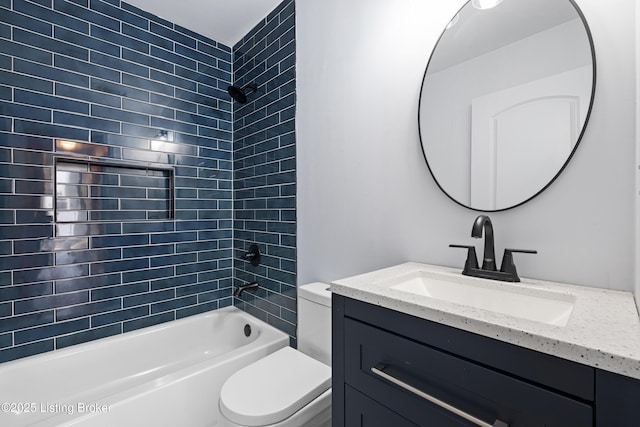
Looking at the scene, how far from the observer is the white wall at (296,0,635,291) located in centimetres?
86

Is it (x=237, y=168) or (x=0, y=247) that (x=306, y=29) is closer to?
(x=237, y=168)

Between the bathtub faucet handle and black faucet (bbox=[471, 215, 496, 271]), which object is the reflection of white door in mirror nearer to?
black faucet (bbox=[471, 215, 496, 271])

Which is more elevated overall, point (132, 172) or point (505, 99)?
point (505, 99)

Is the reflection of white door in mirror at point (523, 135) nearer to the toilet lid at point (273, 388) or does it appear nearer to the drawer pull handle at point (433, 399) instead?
the drawer pull handle at point (433, 399)

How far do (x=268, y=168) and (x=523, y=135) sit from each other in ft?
4.92

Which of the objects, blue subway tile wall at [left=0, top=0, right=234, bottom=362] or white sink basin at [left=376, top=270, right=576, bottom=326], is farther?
blue subway tile wall at [left=0, top=0, right=234, bottom=362]

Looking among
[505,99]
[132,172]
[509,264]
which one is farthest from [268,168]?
[509,264]

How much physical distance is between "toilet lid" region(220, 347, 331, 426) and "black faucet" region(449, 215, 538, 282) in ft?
2.60

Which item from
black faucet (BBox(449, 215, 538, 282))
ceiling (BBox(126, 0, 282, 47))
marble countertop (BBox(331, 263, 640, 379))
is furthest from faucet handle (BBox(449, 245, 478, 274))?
ceiling (BBox(126, 0, 282, 47))

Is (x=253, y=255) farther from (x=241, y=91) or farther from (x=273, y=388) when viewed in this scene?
(x=241, y=91)

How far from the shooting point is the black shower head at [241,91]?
2.19 metres

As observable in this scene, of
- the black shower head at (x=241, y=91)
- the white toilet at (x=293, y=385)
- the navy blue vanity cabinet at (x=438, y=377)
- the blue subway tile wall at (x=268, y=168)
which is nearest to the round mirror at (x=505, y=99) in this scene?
the navy blue vanity cabinet at (x=438, y=377)

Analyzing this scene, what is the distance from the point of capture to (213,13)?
6.79ft

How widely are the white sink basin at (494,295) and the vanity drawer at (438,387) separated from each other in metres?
0.23
